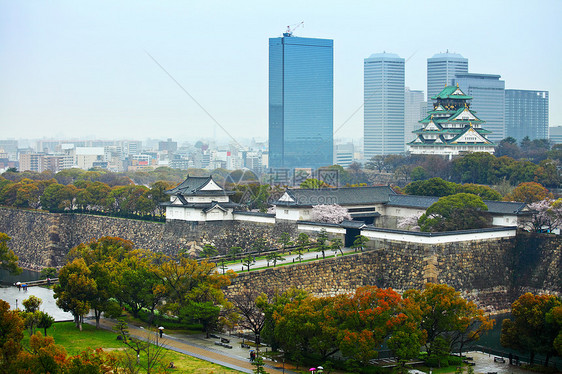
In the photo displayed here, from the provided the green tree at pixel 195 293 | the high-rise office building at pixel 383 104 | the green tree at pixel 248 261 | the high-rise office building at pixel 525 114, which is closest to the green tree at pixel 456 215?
the green tree at pixel 248 261

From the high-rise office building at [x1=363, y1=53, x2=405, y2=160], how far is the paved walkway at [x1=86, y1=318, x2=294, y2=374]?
448ft

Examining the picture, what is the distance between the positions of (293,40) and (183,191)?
313ft

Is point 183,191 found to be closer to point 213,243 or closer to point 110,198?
point 213,243

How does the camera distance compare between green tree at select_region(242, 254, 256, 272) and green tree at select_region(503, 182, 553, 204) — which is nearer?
green tree at select_region(242, 254, 256, 272)

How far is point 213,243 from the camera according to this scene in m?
48.2

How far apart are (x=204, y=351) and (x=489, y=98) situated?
148 metres

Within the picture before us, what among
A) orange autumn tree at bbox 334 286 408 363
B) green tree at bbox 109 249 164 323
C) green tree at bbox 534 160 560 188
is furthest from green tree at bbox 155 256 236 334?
green tree at bbox 534 160 560 188

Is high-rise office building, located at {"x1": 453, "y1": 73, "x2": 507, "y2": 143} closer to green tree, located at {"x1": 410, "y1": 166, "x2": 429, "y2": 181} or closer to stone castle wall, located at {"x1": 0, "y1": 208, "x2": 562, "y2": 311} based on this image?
green tree, located at {"x1": 410, "y1": 166, "x2": 429, "y2": 181}

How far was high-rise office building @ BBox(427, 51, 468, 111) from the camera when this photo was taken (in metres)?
175

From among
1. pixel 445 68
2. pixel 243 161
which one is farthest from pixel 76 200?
pixel 445 68

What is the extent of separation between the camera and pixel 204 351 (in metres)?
29.5

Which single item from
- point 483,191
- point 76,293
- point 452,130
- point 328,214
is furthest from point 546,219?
point 452,130

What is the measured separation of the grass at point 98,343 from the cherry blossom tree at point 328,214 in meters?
17.7

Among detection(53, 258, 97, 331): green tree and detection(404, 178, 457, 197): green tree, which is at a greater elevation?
detection(404, 178, 457, 197): green tree
